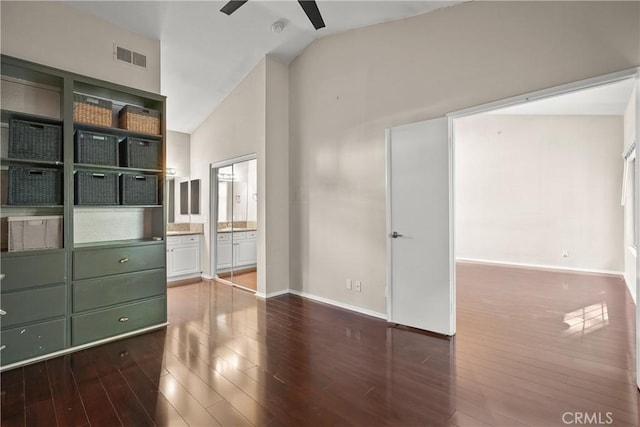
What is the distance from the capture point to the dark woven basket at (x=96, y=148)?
3.07 m

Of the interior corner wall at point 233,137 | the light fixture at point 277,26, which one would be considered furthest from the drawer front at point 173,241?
the light fixture at point 277,26

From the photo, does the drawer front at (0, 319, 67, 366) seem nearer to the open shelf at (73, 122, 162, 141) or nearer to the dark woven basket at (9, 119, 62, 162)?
the dark woven basket at (9, 119, 62, 162)

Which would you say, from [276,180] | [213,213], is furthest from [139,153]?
[213,213]

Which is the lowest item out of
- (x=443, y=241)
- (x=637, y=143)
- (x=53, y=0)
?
(x=443, y=241)

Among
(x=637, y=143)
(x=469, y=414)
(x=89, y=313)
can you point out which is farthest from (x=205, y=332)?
(x=637, y=143)

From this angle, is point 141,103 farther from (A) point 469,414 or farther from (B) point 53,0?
(A) point 469,414

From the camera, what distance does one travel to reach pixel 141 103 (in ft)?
12.1

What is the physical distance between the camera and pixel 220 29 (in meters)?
4.00

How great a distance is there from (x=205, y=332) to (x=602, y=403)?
3.49 m

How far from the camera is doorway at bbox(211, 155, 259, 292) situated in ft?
17.6

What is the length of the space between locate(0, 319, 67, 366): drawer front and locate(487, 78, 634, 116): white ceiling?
246 inches

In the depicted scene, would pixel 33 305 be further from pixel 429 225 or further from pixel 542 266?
pixel 542 266

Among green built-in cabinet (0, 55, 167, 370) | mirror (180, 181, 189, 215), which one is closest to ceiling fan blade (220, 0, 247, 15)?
green built-in cabinet (0, 55, 167, 370)

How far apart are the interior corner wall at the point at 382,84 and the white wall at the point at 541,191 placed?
5.16m
